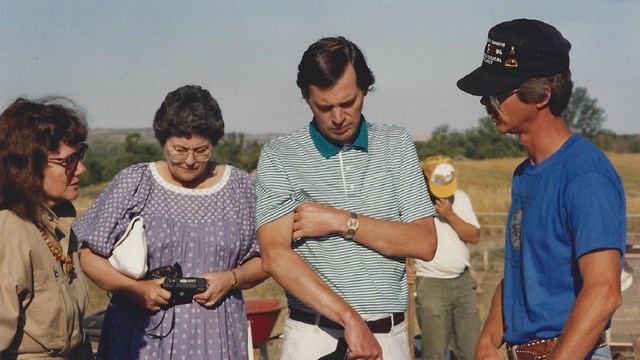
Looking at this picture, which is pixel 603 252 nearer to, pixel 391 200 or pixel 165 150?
pixel 391 200

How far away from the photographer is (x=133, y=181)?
14.0 feet

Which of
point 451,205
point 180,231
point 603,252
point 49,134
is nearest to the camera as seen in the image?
point 603,252

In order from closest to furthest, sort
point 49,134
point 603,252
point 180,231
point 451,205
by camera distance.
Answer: point 603,252, point 49,134, point 180,231, point 451,205

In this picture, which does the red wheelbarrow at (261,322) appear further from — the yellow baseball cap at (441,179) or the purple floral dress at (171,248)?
the purple floral dress at (171,248)

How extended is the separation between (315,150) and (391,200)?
0.32 metres

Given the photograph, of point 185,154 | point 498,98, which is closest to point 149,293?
point 185,154

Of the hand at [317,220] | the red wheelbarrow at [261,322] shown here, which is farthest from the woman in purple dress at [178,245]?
the red wheelbarrow at [261,322]

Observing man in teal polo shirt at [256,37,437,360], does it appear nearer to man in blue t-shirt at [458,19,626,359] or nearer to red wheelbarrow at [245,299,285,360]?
man in blue t-shirt at [458,19,626,359]

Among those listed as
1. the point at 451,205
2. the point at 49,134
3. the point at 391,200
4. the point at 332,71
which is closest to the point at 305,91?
the point at 332,71

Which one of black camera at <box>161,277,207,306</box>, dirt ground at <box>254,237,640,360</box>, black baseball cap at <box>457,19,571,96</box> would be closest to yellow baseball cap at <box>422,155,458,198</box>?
dirt ground at <box>254,237,640,360</box>

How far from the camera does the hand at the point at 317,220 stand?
3.45 metres

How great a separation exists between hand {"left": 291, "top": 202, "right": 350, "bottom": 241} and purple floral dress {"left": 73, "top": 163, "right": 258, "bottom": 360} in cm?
84

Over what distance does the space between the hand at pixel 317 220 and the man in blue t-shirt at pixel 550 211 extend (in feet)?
1.88

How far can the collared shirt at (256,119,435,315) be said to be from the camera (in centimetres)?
352
